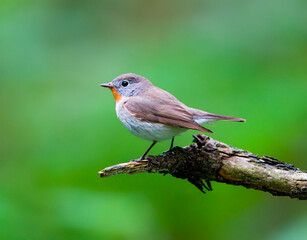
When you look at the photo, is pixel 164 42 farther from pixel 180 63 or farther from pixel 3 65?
pixel 3 65

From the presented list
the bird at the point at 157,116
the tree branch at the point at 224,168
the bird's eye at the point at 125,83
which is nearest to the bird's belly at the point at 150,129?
the bird at the point at 157,116

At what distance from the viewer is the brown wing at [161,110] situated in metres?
4.72

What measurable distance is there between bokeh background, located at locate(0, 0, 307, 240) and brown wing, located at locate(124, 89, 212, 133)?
2.47 feet

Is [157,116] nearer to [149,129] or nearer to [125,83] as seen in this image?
[149,129]

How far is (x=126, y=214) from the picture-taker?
5.09 meters

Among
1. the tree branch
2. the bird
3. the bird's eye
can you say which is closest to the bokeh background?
the bird's eye

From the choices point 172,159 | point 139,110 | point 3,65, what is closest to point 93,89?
point 3,65

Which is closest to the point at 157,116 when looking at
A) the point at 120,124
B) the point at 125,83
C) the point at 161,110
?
the point at 161,110


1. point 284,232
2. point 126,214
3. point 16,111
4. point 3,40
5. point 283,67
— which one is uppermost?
point 3,40

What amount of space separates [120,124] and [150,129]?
3.95ft

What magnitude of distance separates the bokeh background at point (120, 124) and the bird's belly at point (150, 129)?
0.74 meters

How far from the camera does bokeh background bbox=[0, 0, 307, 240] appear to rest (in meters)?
5.19

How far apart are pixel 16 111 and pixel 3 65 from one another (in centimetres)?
111

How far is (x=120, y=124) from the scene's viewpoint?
19.9ft
